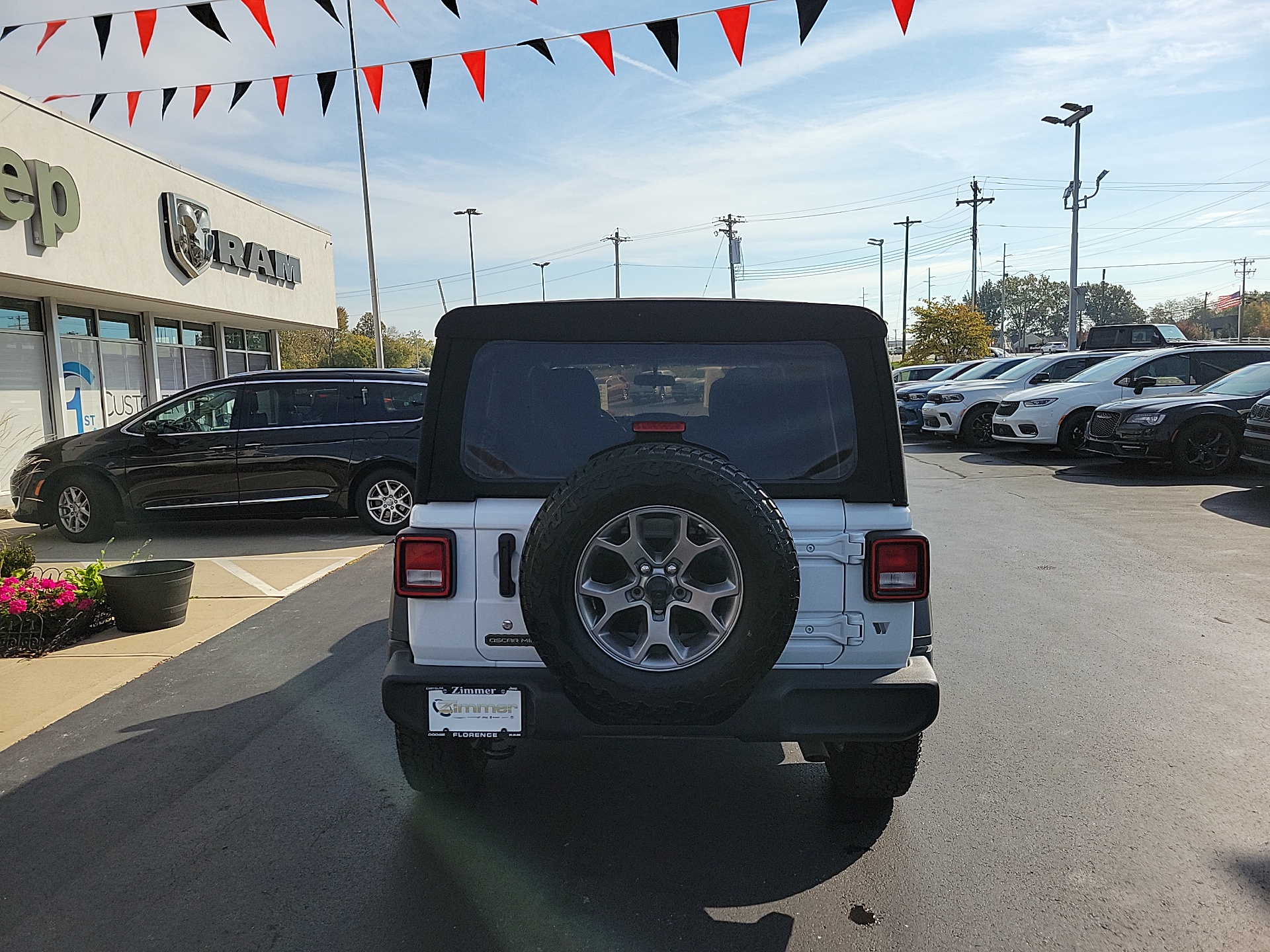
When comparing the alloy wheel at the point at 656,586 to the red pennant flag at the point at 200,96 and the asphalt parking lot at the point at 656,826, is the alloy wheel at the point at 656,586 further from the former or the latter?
the red pennant flag at the point at 200,96

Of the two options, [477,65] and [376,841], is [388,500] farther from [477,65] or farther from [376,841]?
[376,841]

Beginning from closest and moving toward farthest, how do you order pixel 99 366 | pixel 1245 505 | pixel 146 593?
pixel 146 593
pixel 1245 505
pixel 99 366

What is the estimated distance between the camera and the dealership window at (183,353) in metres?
18.2

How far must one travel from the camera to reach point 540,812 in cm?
371

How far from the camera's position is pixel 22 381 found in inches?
551

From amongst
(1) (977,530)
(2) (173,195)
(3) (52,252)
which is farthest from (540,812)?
(2) (173,195)

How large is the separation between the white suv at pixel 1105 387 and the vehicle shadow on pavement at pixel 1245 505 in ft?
11.1

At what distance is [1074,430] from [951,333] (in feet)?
92.5

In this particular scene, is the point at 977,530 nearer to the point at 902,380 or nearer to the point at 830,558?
the point at 830,558

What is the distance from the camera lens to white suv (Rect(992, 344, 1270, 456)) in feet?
49.9

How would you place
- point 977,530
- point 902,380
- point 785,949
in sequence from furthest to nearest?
point 902,380 < point 977,530 < point 785,949

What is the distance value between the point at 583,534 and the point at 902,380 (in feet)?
88.8

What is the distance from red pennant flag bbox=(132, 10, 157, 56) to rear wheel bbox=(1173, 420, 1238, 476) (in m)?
13.2

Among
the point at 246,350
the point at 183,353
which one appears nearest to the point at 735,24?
the point at 183,353
